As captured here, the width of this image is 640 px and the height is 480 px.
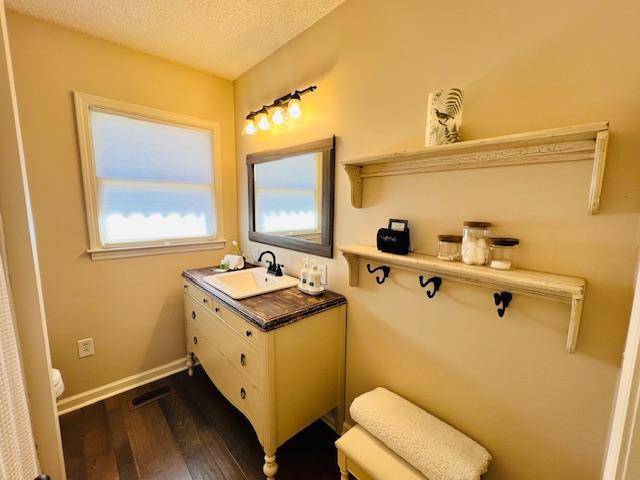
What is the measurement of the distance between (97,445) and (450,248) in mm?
2238

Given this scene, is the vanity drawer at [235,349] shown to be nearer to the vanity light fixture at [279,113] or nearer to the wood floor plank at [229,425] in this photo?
the wood floor plank at [229,425]

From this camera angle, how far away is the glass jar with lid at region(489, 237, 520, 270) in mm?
920

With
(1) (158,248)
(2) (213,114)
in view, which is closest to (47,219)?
(1) (158,248)

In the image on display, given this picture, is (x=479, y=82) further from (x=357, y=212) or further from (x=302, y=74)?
(x=302, y=74)

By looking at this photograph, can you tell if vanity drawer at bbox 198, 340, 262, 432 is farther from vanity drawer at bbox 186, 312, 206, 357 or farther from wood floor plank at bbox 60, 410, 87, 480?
wood floor plank at bbox 60, 410, 87, 480

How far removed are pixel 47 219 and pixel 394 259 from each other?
211cm

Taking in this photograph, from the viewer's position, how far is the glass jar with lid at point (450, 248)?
3.48 ft

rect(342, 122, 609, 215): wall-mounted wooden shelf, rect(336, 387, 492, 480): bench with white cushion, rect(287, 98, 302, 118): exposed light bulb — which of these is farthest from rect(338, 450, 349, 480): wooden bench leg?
rect(287, 98, 302, 118): exposed light bulb

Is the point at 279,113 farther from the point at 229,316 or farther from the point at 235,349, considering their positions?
the point at 235,349

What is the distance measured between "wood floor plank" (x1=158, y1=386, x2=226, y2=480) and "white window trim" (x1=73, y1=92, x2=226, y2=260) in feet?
3.68

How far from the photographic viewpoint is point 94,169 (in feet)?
5.91

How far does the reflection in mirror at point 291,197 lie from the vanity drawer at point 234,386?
90 cm

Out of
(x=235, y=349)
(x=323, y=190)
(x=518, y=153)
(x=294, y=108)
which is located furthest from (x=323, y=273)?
(x=518, y=153)

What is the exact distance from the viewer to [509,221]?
974mm
